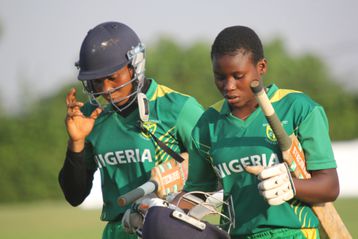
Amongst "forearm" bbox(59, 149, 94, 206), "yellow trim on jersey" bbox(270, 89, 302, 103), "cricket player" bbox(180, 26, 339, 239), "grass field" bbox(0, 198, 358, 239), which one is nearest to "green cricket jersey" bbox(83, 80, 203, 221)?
"forearm" bbox(59, 149, 94, 206)

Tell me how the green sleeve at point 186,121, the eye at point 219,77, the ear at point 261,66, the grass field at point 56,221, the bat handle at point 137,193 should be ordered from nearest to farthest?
the eye at point 219,77 → the ear at point 261,66 → the bat handle at point 137,193 → the green sleeve at point 186,121 → the grass field at point 56,221

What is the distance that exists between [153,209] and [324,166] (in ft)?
3.25

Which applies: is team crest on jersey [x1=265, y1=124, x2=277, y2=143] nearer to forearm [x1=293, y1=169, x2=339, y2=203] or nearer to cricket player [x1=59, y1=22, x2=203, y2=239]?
forearm [x1=293, y1=169, x2=339, y2=203]

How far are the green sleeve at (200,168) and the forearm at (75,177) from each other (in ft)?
3.51

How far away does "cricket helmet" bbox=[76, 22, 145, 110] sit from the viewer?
604 centimetres

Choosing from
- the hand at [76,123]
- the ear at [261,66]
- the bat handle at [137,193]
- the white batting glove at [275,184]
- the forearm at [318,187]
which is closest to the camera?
the white batting glove at [275,184]

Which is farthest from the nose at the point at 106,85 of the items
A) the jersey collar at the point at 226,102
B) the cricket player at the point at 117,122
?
the jersey collar at the point at 226,102

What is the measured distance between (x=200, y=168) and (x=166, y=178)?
0.67m

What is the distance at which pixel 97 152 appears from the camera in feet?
20.4

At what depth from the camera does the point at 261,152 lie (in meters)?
4.91

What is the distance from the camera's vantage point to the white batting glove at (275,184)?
4465mm

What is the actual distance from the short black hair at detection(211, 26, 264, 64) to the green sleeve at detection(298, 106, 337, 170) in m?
0.48

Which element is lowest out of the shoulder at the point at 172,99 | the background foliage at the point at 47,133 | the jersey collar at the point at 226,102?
the background foliage at the point at 47,133

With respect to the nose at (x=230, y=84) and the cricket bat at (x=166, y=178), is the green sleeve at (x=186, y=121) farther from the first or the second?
the nose at (x=230, y=84)
